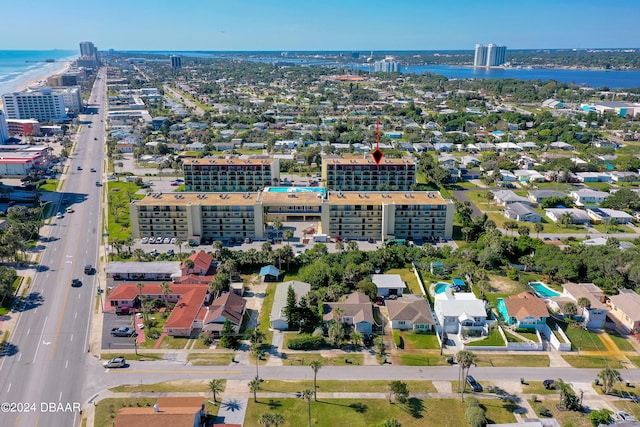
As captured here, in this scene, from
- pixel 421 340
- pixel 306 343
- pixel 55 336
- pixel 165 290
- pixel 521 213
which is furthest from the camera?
pixel 521 213

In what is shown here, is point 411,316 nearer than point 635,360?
No

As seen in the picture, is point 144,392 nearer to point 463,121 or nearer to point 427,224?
point 427,224

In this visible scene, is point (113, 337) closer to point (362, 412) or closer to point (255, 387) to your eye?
point (255, 387)

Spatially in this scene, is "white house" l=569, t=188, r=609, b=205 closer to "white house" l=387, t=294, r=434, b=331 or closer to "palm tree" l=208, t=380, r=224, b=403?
"white house" l=387, t=294, r=434, b=331

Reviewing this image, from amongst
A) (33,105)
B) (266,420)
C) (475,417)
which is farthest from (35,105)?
(475,417)

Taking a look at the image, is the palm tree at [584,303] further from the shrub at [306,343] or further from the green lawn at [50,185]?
the green lawn at [50,185]

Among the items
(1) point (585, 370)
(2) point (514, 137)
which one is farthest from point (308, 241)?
(2) point (514, 137)

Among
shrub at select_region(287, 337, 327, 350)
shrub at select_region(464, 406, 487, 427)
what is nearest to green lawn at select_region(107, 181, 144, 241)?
shrub at select_region(287, 337, 327, 350)

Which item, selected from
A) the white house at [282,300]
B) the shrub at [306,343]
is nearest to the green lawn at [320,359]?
the shrub at [306,343]
